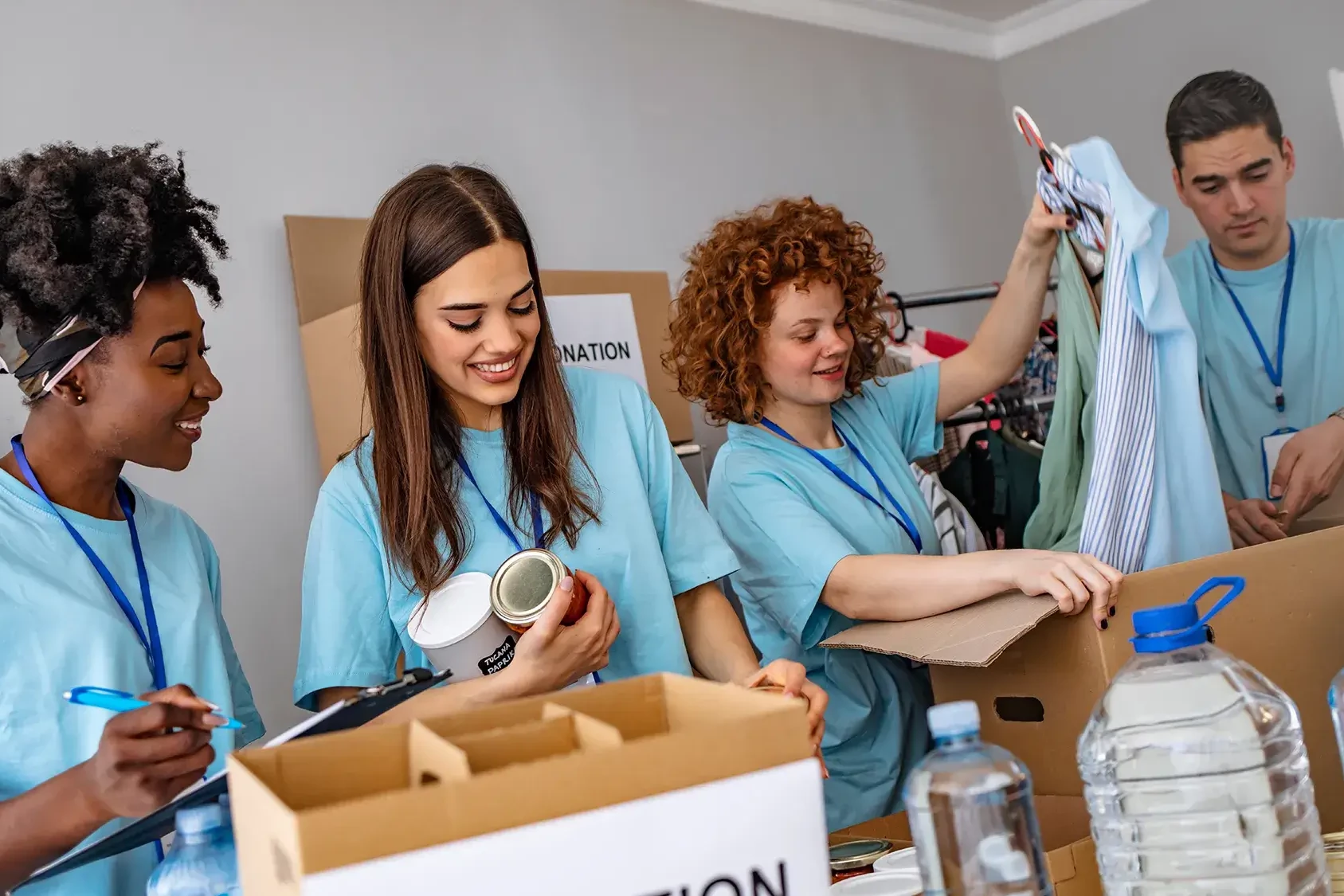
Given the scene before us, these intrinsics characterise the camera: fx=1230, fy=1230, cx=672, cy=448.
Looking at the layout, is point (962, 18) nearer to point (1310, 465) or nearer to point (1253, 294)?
point (1253, 294)

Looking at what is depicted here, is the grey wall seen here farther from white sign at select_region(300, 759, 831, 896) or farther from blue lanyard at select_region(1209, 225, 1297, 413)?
white sign at select_region(300, 759, 831, 896)

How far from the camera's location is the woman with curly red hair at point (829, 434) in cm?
190

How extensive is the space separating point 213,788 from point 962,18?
4390 millimetres

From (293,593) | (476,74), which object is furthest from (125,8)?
(293,593)

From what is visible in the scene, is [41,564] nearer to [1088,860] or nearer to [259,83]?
[1088,860]

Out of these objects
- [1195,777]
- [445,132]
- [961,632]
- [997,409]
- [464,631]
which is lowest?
[1195,777]

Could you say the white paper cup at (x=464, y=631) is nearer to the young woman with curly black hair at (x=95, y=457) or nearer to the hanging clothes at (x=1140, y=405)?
the young woman with curly black hair at (x=95, y=457)

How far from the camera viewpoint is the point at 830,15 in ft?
14.0

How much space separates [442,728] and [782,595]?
1.12m

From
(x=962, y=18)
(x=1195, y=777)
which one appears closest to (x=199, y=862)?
(x=1195, y=777)

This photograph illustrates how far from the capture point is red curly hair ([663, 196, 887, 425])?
6.72ft

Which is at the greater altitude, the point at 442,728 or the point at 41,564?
the point at 41,564

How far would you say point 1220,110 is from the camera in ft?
8.91

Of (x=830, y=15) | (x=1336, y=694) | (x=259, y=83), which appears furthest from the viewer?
(x=830, y=15)
